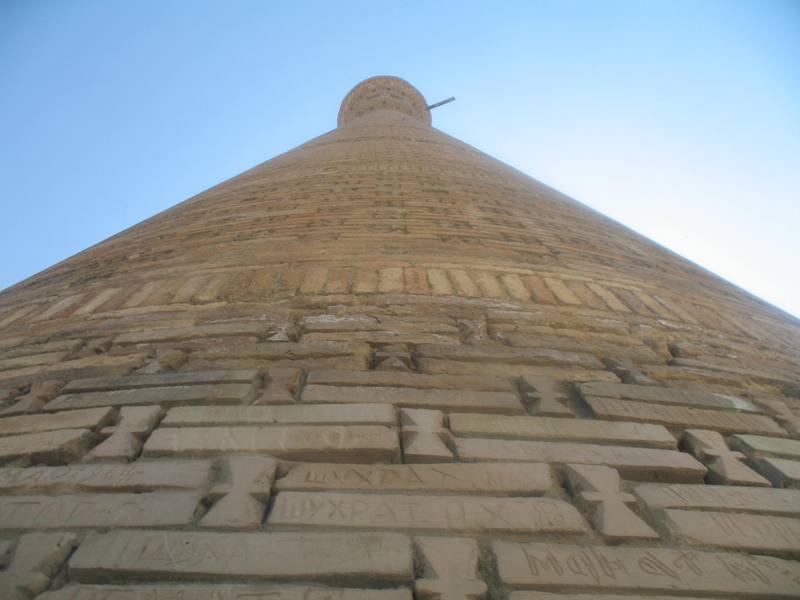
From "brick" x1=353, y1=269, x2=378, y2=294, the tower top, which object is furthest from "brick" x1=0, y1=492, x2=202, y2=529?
the tower top

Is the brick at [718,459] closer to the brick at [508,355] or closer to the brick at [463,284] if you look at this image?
the brick at [508,355]

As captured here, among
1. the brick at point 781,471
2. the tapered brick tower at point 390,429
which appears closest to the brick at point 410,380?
the tapered brick tower at point 390,429

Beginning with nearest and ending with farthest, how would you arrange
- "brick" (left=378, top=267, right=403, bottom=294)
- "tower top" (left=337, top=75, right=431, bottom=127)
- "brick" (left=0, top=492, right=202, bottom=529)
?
"brick" (left=0, top=492, right=202, bottom=529), "brick" (left=378, top=267, right=403, bottom=294), "tower top" (left=337, top=75, right=431, bottom=127)

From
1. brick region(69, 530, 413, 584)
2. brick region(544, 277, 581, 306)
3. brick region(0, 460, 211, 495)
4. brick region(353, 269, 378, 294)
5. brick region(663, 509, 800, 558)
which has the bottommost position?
brick region(663, 509, 800, 558)

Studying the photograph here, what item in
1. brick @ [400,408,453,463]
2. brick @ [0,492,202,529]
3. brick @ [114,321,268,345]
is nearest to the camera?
brick @ [0,492,202,529]

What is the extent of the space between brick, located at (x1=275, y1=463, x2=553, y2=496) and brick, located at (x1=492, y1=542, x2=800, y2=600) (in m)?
0.11

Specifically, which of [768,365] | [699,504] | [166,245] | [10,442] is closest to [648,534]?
[699,504]

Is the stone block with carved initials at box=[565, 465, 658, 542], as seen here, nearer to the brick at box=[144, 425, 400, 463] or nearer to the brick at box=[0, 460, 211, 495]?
the brick at box=[144, 425, 400, 463]

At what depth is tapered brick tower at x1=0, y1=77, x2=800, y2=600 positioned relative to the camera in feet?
2.24

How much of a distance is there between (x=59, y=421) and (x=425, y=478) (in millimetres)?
712

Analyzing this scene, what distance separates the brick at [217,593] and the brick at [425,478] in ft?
0.54

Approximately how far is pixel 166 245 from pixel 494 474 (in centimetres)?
162

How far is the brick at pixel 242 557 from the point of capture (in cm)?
66

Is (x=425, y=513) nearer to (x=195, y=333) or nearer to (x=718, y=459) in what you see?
(x=718, y=459)
